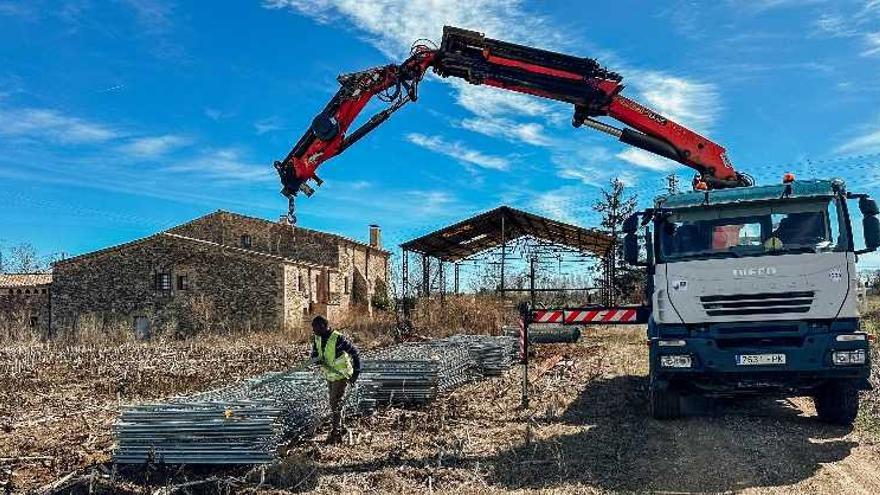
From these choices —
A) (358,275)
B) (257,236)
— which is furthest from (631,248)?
(358,275)

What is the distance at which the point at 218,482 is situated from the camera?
257 inches

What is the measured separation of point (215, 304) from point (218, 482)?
25.6 m

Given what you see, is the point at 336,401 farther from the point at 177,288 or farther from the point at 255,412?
the point at 177,288

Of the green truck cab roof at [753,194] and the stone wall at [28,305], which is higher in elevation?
the green truck cab roof at [753,194]

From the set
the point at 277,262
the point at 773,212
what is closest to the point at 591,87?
the point at 773,212

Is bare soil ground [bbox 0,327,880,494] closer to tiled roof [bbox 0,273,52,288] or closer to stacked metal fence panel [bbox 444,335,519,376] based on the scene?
stacked metal fence panel [bbox 444,335,519,376]

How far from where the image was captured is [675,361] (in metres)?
8.40

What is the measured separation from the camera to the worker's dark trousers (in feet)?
27.6

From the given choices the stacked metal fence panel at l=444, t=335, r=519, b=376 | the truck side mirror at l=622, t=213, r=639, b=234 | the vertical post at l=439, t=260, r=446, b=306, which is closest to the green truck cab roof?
the truck side mirror at l=622, t=213, r=639, b=234

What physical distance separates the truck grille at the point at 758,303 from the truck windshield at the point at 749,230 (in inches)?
19.2

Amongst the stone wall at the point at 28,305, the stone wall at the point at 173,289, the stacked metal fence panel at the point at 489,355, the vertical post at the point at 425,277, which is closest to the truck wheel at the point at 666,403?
the stacked metal fence panel at the point at 489,355

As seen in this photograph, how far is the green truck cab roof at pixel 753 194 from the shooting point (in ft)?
27.6

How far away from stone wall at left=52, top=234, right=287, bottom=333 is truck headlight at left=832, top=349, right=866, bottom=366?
82.7 feet

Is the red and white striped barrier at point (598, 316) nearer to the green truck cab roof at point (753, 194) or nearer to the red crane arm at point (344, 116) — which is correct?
the green truck cab roof at point (753, 194)
